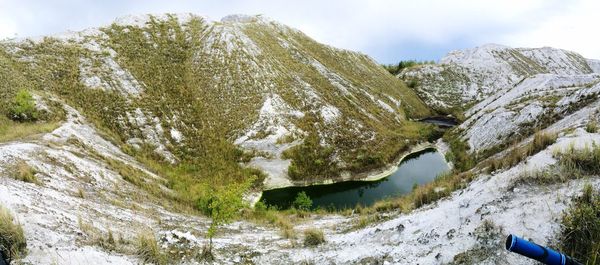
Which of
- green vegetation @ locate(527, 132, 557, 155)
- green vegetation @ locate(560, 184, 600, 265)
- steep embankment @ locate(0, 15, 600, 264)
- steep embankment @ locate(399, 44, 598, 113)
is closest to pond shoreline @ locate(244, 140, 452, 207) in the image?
steep embankment @ locate(0, 15, 600, 264)

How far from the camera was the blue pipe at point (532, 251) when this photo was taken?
5.64m

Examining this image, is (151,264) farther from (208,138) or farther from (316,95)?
(316,95)

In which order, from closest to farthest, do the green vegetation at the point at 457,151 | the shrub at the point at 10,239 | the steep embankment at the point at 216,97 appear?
the shrub at the point at 10,239
the steep embankment at the point at 216,97
the green vegetation at the point at 457,151

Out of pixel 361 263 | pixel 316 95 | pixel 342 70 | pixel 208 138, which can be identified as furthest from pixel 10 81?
pixel 342 70

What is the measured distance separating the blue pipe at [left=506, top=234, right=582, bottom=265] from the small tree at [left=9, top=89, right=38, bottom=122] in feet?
128

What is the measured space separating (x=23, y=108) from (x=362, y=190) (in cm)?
3379

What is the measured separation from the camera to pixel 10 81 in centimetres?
3769

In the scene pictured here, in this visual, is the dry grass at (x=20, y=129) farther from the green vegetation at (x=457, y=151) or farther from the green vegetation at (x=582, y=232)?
the green vegetation at (x=457, y=151)

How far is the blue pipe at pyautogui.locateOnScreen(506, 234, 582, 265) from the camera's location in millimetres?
5641

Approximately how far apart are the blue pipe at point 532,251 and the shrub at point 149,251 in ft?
29.3

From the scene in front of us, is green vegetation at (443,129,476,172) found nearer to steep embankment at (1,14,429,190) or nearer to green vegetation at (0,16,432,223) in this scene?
green vegetation at (0,16,432,223)

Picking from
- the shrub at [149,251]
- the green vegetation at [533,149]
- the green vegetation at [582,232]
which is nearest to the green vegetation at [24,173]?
the shrub at [149,251]

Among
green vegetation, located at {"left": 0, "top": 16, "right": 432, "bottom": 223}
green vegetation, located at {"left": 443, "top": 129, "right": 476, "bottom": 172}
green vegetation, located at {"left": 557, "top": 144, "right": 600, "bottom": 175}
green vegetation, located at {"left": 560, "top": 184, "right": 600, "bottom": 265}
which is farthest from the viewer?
green vegetation, located at {"left": 443, "top": 129, "right": 476, "bottom": 172}

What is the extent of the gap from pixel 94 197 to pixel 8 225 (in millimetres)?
9265
